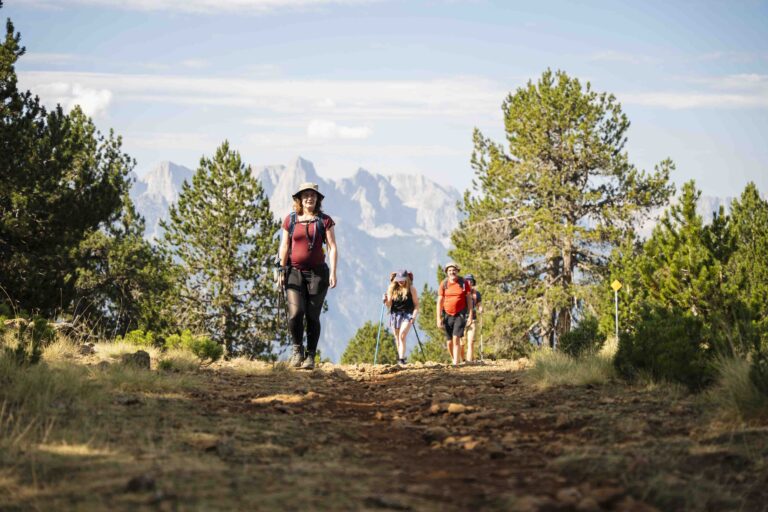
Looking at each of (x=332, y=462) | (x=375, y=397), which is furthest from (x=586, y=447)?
(x=375, y=397)

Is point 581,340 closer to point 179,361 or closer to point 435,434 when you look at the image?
point 179,361

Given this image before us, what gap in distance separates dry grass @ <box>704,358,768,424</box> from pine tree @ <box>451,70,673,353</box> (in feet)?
71.7

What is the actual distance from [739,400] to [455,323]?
25.7ft

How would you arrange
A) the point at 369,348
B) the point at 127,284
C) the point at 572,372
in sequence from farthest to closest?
the point at 369,348, the point at 127,284, the point at 572,372

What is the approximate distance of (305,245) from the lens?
9930 millimetres

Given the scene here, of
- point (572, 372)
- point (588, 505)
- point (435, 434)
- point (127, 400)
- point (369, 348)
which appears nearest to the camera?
point (588, 505)

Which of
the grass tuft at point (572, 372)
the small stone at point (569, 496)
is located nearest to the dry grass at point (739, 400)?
the grass tuft at point (572, 372)

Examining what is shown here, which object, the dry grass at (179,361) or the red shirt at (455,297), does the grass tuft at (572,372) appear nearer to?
the dry grass at (179,361)

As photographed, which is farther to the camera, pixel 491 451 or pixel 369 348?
pixel 369 348

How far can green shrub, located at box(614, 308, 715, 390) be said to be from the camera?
7164 mm

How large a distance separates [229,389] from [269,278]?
2635cm

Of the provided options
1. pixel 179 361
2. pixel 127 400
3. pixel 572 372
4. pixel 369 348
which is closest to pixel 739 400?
pixel 572 372

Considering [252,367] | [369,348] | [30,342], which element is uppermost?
[30,342]

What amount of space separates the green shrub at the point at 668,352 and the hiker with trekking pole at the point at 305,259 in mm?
3527
